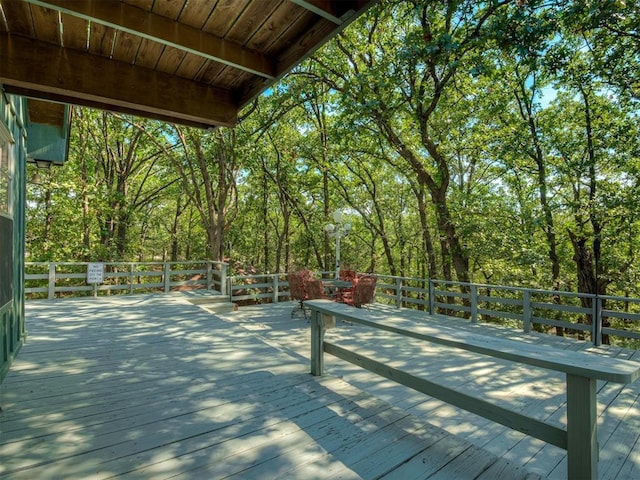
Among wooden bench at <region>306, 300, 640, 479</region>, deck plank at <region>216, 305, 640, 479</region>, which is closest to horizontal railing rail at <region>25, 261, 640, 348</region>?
deck plank at <region>216, 305, 640, 479</region>

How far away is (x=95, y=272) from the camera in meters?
7.61

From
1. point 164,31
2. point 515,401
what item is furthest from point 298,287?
point 164,31

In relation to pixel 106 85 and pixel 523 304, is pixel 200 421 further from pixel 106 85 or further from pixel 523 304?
pixel 523 304

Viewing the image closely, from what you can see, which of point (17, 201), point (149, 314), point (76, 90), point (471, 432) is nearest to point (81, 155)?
point (149, 314)

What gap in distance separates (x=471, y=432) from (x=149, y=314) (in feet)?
17.9

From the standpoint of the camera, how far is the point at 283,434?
2215mm

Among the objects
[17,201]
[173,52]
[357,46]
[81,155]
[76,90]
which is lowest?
[17,201]

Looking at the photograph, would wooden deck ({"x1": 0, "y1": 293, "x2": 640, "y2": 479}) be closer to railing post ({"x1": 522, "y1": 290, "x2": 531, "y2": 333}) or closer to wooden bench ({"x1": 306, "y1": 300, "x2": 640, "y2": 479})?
wooden bench ({"x1": 306, "y1": 300, "x2": 640, "y2": 479})

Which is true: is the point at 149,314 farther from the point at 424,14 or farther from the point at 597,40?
the point at 597,40

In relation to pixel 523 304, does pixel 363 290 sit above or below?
above

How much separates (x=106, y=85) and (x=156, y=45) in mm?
503

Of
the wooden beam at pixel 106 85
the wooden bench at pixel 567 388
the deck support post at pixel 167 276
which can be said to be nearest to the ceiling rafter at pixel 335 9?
the wooden beam at pixel 106 85

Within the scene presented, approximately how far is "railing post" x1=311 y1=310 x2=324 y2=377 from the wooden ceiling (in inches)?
80.4

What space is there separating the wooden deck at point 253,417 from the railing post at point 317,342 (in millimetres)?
103
